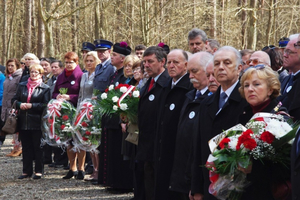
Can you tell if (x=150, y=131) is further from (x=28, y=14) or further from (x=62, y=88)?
(x=28, y=14)

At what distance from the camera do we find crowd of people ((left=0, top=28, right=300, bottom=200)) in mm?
4328

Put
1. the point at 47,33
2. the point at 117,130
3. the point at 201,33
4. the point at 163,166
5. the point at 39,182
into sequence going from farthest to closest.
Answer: the point at 47,33 < the point at 39,182 < the point at 117,130 < the point at 201,33 < the point at 163,166

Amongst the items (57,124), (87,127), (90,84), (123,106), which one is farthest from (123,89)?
(57,124)

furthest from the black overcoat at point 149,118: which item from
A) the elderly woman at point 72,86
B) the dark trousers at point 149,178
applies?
the elderly woman at point 72,86

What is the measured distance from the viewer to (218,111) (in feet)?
15.6

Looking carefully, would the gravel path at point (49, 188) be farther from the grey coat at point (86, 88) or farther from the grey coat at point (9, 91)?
the grey coat at point (9, 91)

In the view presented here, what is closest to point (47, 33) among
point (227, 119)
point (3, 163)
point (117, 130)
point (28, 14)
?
point (28, 14)

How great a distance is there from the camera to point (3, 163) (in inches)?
492

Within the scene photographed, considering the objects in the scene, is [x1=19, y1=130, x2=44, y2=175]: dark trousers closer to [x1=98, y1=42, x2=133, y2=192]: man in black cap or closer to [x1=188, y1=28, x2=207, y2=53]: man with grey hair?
[x1=98, y1=42, x2=133, y2=192]: man in black cap

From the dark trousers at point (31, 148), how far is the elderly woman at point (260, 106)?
6.38m

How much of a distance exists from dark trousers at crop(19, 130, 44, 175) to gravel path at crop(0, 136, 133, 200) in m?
0.28

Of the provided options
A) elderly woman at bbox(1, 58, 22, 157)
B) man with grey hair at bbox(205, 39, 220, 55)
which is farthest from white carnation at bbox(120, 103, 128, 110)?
elderly woman at bbox(1, 58, 22, 157)

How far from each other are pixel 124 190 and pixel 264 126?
545 cm

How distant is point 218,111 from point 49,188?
550cm
